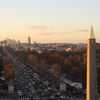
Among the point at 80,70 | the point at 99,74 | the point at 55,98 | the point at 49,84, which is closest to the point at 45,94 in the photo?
the point at 55,98

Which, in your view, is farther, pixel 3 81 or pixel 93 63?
pixel 3 81

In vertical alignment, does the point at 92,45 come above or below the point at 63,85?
above

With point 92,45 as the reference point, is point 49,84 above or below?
below

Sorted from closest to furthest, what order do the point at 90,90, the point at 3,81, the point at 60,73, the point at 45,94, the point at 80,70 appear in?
the point at 90,90, the point at 45,94, the point at 3,81, the point at 80,70, the point at 60,73

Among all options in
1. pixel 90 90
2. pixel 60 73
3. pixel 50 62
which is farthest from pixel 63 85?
pixel 50 62

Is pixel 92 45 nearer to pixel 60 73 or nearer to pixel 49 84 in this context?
pixel 49 84

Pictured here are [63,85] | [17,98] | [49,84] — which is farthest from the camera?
[49,84]

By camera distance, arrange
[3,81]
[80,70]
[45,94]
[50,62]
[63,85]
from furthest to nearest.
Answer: [50,62], [80,70], [3,81], [63,85], [45,94]

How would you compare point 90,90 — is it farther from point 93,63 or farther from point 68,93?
point 68,93

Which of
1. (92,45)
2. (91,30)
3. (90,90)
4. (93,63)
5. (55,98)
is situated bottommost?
(55,98)
